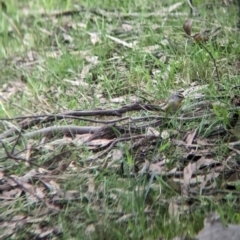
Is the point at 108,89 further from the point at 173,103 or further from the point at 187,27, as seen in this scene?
the point at 173,103

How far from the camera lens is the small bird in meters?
4.01

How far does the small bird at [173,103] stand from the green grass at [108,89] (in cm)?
7

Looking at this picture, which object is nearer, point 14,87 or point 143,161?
point 143,161

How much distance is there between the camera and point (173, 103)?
4031 millimetres

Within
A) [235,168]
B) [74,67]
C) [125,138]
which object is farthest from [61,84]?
[235,168]

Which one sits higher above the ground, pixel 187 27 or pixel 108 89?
pixel 187 27

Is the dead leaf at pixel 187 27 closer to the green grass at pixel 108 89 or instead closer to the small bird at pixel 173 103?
the green grass at pixel 108 89

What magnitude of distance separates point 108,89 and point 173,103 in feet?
2.57

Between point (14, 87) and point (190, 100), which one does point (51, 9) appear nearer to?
point (14, 87)

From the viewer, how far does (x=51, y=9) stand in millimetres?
5941

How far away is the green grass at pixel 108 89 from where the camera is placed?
333 cm

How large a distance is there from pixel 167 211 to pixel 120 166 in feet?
1.56

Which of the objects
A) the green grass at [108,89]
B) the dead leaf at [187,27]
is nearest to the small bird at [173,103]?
the green grass at [108,89]

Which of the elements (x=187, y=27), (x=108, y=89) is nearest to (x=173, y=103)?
(x=108, y=89)
